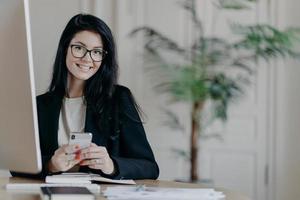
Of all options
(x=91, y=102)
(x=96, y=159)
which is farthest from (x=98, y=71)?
(x=96, y=159)

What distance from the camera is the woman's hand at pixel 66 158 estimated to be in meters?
1.59

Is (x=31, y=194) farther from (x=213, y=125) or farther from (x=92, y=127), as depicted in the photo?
(x=213, y=125)

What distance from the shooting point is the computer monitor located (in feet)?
3.90

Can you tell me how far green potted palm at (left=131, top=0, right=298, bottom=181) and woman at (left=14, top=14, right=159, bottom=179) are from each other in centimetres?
101

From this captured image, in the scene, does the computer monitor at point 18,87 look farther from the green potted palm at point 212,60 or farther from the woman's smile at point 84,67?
the green potted palm at point 212,60

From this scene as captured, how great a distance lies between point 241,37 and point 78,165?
1.81m

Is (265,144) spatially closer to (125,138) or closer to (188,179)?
(188,179)

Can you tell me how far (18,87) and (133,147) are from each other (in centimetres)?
86

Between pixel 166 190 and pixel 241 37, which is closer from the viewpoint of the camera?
pixel 166 190

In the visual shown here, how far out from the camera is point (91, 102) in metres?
2.02

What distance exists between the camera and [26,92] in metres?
1.20

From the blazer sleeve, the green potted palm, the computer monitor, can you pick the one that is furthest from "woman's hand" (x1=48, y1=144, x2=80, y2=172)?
the green potted palm

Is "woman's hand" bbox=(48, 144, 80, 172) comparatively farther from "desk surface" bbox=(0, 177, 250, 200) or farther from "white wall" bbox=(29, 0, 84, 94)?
"white wall" bbox=(29, 0, 84, 94)

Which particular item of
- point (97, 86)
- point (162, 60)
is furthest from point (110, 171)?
point (162, 60)
